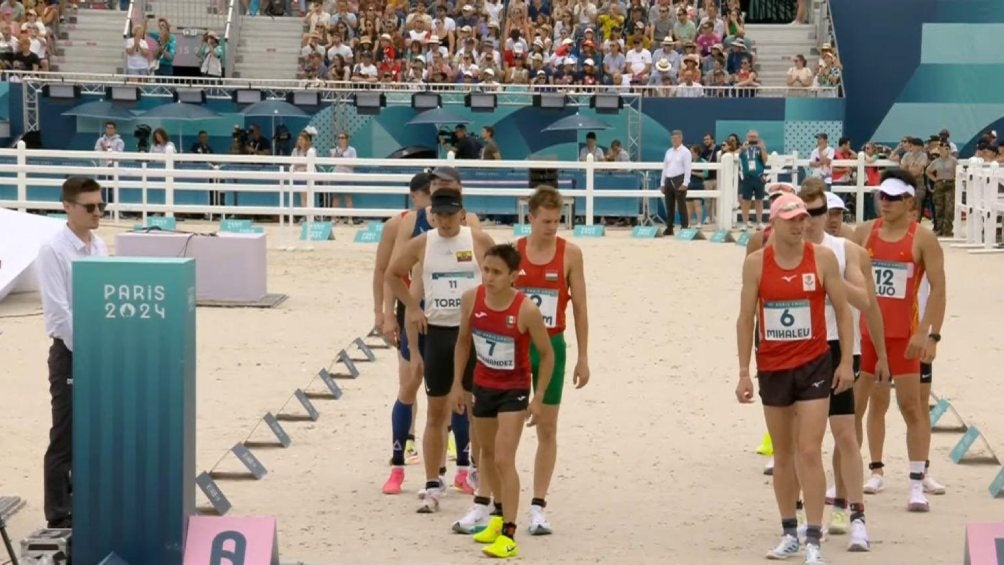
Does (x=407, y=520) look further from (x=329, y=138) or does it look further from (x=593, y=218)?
(x=329, y=138)

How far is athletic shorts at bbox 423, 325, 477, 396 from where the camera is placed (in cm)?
938

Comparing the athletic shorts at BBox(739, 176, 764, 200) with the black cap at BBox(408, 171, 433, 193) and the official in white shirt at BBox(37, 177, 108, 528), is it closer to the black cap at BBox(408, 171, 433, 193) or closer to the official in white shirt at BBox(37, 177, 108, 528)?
the black cap at BBox(408, 171, 433, 193)

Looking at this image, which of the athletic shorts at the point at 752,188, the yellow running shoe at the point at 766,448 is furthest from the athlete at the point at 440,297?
the athletic shorts at the point at 752,188

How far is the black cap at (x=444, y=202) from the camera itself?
30.6ft

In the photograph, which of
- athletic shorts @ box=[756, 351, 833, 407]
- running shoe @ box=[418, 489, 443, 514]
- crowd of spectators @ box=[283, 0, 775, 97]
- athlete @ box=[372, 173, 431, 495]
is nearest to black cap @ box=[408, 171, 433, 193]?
athlete @ box=[372, 173, 431, 495]

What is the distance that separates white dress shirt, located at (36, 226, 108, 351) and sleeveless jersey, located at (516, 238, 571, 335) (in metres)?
2.01

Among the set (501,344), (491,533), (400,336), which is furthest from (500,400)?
(400,336)

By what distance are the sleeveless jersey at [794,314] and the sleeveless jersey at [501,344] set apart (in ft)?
3.67

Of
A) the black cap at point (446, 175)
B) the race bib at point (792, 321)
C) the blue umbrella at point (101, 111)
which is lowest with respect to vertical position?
the race bib at point (792, 321)

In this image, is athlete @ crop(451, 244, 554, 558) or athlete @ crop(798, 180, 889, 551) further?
Result: athlete @ crop(798, 180, 889, 551)

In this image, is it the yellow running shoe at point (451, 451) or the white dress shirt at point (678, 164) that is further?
the white dress shirt at point (678, 164)

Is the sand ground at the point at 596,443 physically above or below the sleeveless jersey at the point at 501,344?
below

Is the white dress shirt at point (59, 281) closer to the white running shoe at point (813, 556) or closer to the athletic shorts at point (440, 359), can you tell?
the athletic shorts at point (440, 359)

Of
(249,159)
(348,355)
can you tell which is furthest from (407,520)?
(249,159)
